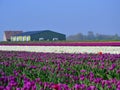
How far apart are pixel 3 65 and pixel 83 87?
499 cm

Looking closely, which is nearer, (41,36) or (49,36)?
(41,36)

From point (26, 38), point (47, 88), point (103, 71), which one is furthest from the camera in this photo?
point (26, 38)

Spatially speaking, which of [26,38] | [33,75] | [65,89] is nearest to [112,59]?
[33,75]

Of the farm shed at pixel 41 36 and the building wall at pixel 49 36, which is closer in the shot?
the farm shed at pixel 41 36

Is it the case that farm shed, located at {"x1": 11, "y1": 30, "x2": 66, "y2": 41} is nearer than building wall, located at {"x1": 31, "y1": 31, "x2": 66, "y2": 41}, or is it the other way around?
farm shed, located at {"x1": 11, "y1": 30, "x2": 66, "y2": 41}

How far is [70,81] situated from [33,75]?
1.66 m

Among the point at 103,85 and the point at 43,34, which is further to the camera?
the point at 43,34

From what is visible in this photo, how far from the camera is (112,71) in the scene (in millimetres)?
7281

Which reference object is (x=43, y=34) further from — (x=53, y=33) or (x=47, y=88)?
(x=47, y=88)

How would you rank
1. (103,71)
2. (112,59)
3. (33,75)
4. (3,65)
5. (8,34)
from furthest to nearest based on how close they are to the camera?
(8,34) < (112,59) < (3,65) < (103,71) < (33,75)

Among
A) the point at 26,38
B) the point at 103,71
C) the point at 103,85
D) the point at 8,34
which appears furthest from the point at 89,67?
the point at 8,34

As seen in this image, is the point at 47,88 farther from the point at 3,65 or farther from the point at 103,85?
the point at 3,65

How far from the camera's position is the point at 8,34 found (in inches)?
3952

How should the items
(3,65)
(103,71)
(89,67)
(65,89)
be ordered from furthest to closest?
(3,65)
(89,67)
(103,71)
(65,89)
